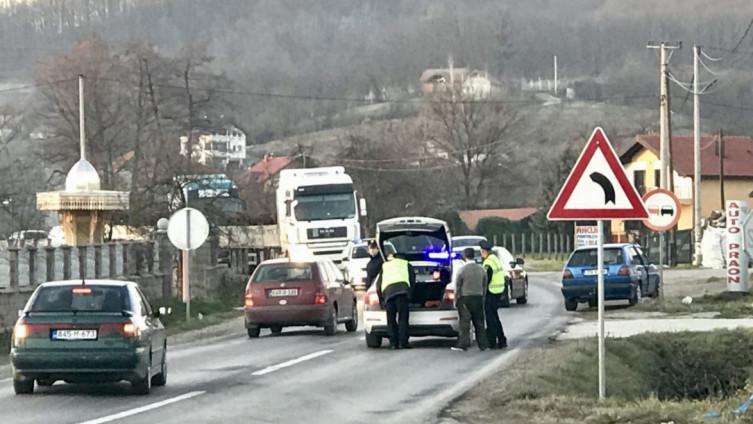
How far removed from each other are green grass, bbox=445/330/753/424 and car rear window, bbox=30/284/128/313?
450 centimetres

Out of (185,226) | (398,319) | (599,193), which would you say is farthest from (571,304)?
(599,193)

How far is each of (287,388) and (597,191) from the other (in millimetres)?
5576

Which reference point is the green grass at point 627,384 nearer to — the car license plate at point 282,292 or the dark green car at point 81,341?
the dark green car at point 81,341

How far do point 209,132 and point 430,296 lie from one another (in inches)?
2075

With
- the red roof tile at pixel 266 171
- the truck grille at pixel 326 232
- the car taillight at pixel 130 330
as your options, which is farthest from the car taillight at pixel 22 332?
the red roof tile at pixel 266 171

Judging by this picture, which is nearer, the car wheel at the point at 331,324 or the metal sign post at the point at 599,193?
the metal sign post at the point at 599,193

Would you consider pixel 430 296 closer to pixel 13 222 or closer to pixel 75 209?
pixel 75 209

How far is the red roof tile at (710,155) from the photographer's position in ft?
305

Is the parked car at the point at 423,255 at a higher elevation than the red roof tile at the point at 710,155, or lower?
lower

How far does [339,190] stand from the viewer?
55.2 metres

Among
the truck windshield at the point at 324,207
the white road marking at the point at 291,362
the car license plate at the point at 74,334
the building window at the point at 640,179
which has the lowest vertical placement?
the white road marking at the point at 291,362

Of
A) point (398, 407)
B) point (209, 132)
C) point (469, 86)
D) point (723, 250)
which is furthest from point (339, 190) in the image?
point (469, 86)

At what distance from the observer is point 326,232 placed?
180 feet

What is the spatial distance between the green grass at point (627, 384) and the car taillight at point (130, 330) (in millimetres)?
4054
